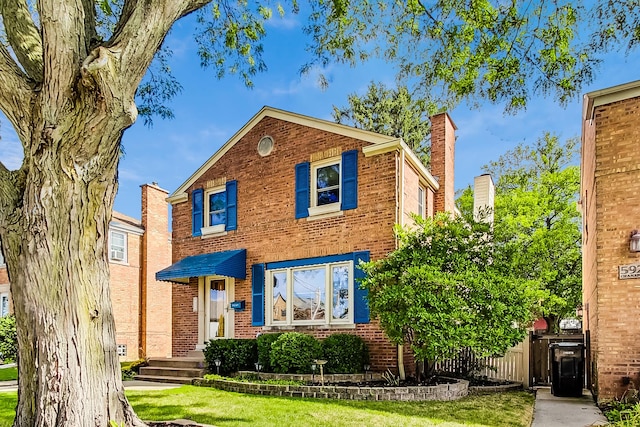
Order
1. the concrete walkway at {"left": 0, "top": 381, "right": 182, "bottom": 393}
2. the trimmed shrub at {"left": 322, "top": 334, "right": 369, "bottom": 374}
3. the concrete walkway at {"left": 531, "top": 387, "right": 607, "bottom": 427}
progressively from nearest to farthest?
the concrete walkway at {"left": 531, "top": 387, "right": 607, "bottom": 427}, the concrete walkway at {"left": 0, "top": 381, "right": 182, "bottom": 393}, the trimmed shrub at {"left": 322, "top": 334, "right": 369, "bottom": 374}

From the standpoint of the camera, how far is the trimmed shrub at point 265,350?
1269 cm

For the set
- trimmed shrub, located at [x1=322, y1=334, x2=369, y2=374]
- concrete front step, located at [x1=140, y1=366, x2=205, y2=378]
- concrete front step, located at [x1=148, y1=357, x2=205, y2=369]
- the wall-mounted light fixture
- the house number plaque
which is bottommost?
concrete front step, located at [x1=140, y1=366, x2=205, y2=378]

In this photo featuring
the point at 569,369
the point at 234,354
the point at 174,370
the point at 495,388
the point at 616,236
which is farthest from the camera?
the point at 174,370

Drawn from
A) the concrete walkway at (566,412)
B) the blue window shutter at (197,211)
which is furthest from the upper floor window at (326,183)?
the concrete walkway at (566,412)

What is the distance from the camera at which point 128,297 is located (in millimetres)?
22078

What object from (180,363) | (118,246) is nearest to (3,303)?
(118,246)

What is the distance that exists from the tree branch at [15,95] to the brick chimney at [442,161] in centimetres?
1250

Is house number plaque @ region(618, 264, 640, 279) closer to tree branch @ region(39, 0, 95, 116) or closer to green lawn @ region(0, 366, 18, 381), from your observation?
tree branch @ region(39, 0, 95, 116)

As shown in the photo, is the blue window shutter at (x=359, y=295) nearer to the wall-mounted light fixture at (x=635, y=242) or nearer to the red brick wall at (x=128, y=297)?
the wall-mounted light fixture at (x=635, y=242)

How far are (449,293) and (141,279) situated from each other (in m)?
16.1

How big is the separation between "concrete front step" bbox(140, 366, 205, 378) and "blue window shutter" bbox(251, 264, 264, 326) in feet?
6.31

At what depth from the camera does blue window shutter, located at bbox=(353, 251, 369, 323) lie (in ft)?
41.3

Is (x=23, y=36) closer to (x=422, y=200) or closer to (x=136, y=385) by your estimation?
(x=136, y=385)

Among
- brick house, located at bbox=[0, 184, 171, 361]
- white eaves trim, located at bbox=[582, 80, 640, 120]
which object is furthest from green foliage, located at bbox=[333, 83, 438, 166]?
white eaves trim, located at bbox=[582, 80, 640, 120]
